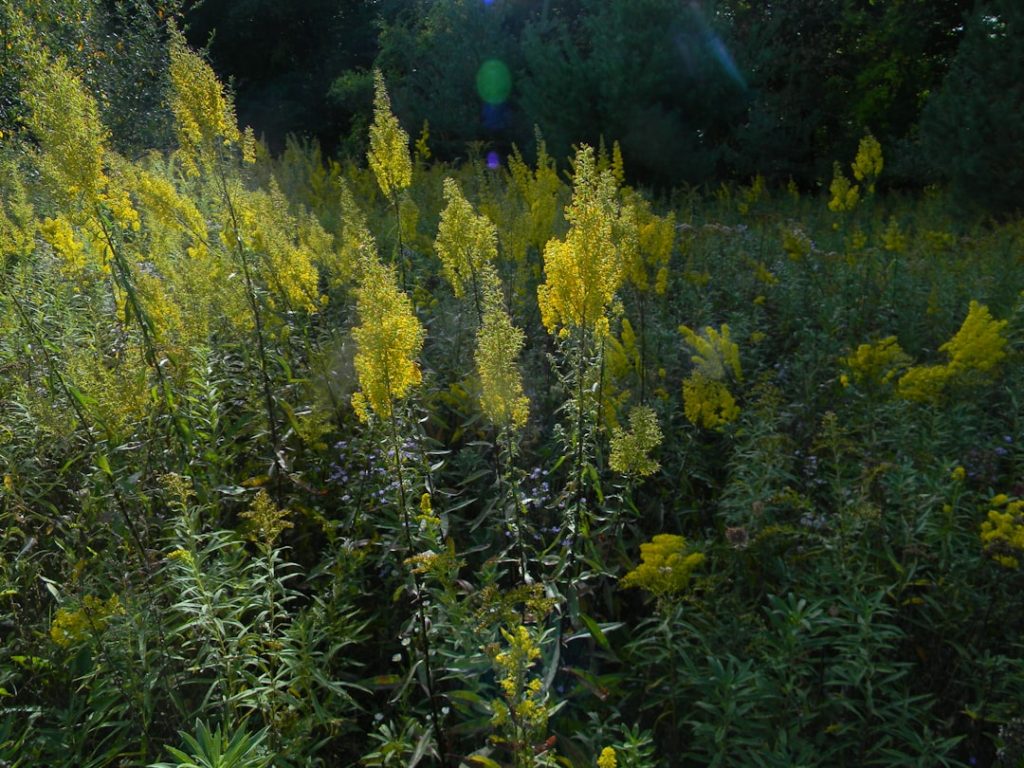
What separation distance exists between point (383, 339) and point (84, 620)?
1.29 metres

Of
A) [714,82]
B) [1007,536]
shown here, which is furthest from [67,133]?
[714,82]

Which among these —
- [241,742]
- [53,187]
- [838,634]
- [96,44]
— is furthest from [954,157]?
[96,44]

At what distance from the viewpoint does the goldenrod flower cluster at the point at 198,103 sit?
3.26 metres

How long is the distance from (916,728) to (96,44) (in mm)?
11372

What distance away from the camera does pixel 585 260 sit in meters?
2.55

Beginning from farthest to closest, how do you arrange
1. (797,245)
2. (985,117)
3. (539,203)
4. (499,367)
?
(985,117) → (797,245) → (539,203) → (499,367)

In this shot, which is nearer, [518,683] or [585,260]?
[518,683]

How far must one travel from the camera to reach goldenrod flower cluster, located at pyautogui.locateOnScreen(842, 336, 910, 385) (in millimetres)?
3725

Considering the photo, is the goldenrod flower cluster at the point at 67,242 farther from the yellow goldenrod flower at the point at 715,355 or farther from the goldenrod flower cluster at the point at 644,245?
the yellow goldenrod flower at the point at 715,355

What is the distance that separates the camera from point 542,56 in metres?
12.5

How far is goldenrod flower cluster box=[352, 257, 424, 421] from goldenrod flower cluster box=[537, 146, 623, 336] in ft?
1.86

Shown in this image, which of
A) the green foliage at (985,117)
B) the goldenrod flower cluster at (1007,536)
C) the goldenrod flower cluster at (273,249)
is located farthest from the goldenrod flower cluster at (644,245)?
the green foliage at (985,117)

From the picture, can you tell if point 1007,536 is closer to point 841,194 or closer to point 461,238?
point 461,238

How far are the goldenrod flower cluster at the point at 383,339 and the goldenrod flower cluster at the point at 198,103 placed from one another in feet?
4.89
